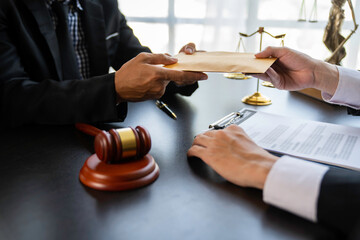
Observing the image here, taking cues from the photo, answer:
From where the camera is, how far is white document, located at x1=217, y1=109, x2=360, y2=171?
77 cm

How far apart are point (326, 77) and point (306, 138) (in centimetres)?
37

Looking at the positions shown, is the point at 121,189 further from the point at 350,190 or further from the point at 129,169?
the point at 350,190

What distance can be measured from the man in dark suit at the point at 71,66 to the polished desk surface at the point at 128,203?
0.13 m

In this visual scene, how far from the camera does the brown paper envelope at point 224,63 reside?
895 millimetres

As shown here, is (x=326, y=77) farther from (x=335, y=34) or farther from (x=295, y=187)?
(x=295, y=187)

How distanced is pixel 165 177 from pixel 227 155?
5.5 inches

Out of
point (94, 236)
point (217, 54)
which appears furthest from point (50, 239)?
point (217, 54)

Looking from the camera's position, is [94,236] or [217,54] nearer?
[94,236]

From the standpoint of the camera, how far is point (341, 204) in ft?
1.87

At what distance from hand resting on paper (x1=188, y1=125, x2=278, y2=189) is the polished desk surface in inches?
0.9

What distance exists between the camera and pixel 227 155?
714 mm

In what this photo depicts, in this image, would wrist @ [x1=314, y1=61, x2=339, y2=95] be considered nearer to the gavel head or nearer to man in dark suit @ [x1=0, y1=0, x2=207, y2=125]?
man in dark suit @ [x1=0, y1=0, x2=207, y2=125]

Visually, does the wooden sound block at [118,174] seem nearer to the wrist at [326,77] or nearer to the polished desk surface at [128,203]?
the polished desk surface at [128,203]

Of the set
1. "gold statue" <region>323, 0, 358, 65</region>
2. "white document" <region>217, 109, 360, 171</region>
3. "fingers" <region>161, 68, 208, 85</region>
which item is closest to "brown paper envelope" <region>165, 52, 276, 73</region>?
"fingers" <region>161, 68, 208, 85</region>
